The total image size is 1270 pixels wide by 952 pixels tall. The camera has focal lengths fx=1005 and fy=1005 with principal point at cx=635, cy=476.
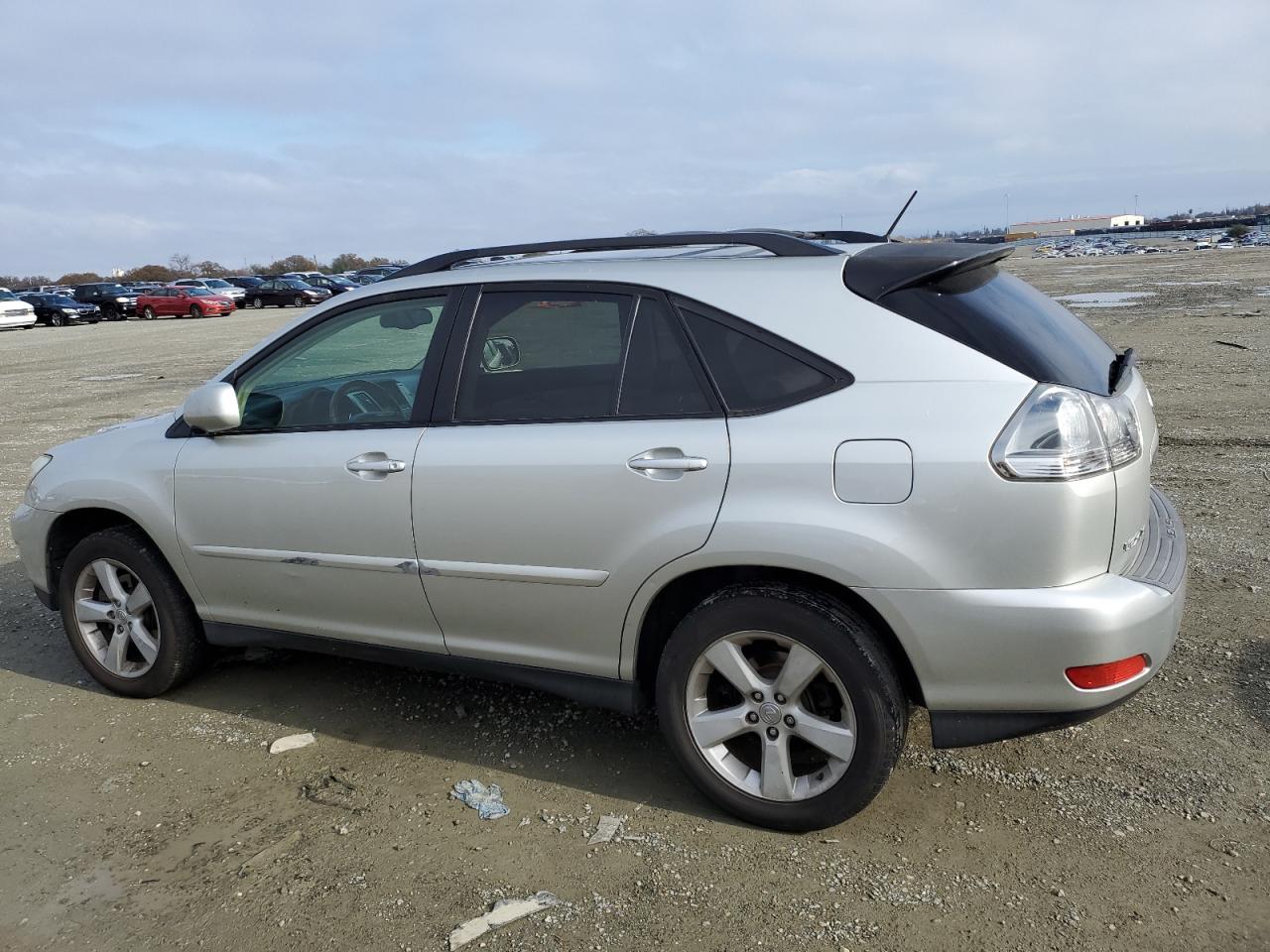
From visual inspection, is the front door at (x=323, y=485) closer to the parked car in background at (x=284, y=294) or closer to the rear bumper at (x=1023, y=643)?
the rear bumper at (x=1023, y=643)

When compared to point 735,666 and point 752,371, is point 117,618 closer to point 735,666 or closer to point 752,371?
point 735,666

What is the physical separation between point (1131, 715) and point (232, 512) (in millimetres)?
3509

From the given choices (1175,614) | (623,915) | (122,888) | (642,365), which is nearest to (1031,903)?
(1175,614)

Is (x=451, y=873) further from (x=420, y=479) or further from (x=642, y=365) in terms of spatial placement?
(x=642, y=365)

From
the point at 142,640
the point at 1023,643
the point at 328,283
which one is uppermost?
the point at 328,283

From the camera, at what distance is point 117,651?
4359 millimetres

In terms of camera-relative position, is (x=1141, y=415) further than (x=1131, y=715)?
No

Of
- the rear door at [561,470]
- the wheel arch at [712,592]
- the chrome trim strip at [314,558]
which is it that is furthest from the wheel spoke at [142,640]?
the wheel arch at [712,592]

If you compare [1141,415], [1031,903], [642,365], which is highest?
[642,365]

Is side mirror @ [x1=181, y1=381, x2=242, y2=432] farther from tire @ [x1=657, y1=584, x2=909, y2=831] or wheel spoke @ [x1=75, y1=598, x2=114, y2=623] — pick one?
tire @ [x1=657, y1=584, x2=909, y2=831]

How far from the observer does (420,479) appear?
137 inches

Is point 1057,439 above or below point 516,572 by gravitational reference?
above

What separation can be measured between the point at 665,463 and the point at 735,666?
2.16 feet

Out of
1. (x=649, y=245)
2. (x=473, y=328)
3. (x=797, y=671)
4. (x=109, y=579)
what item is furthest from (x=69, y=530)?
(x=797, y=671)
